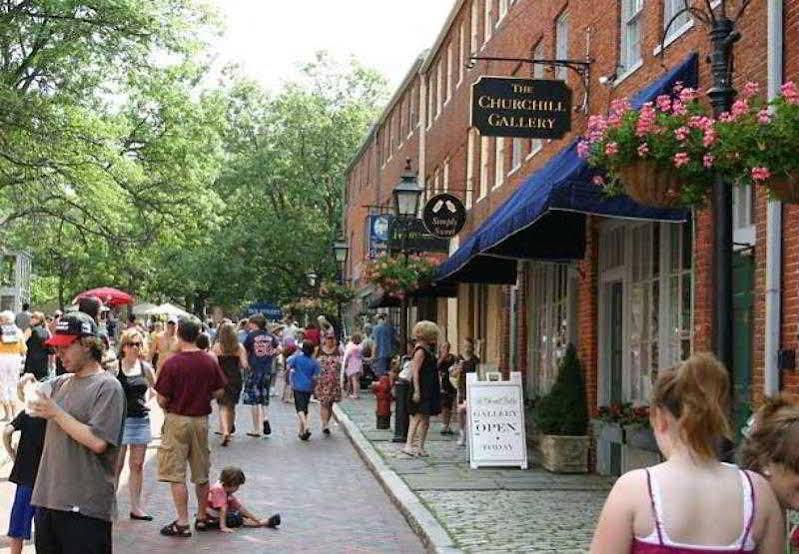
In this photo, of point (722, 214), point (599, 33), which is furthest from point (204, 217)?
point (722, 214)

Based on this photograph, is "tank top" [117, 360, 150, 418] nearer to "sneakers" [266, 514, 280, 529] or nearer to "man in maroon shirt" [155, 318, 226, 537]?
"man in maroon shirt" [155, 318, 226, 537]

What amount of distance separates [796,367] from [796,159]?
3.36 meters

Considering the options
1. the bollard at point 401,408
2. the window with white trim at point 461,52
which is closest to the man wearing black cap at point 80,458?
the bollard at point 401,408

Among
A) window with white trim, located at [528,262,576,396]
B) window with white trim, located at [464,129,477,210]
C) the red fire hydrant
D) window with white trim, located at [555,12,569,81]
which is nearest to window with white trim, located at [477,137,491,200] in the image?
window with white trim, located at [464,129,477,210]

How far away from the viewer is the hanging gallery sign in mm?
13961

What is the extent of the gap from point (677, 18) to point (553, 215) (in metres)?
2.68

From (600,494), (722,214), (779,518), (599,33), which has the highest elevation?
(599,33)

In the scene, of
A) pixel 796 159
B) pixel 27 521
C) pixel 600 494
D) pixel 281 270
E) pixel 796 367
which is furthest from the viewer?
pixel 281 270

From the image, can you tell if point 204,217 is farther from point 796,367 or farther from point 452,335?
point 796,367

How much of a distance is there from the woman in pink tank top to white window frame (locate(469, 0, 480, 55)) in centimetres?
2366

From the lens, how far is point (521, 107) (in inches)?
579

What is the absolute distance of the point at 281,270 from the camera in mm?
60531

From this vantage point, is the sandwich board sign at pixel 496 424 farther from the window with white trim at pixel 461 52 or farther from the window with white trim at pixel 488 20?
the window with white trim at pixel 461 52

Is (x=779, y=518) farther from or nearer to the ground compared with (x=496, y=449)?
farther from the ground
